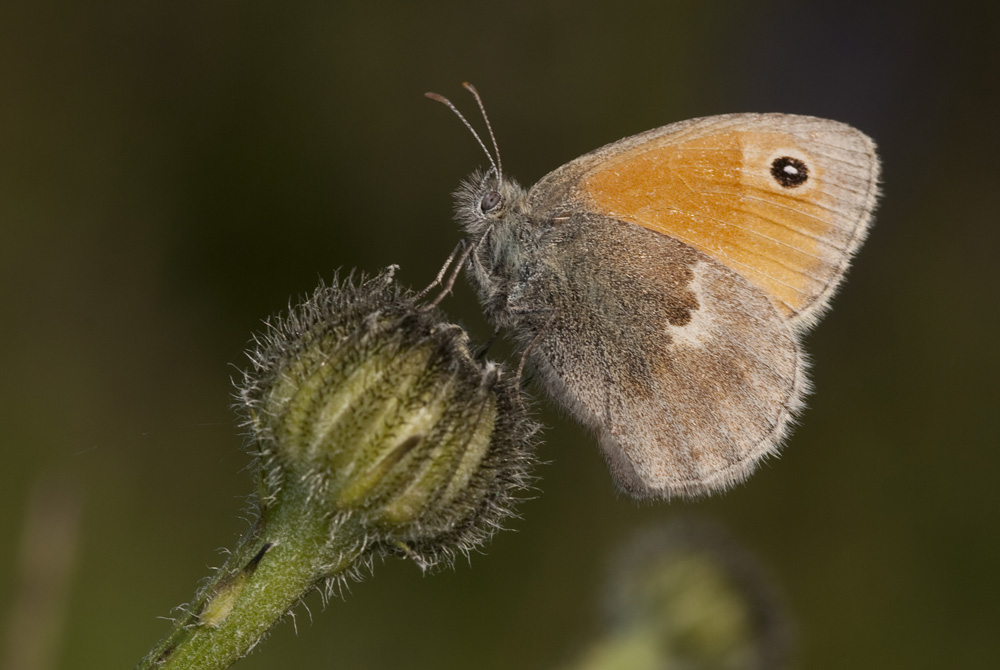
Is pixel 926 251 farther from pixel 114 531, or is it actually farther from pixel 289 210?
pixel 114 531

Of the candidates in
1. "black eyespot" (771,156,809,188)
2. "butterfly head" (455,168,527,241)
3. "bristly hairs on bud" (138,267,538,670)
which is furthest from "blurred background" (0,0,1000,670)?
"bristly hairs on bud" (138,267,538,670)

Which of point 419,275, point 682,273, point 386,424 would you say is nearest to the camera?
point 386,424

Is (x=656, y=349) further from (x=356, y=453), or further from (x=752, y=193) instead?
(x=356, y=453)

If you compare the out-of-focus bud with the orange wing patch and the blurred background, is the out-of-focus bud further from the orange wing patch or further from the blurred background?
the orange wing patch

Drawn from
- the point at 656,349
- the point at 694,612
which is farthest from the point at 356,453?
the point at 694,612

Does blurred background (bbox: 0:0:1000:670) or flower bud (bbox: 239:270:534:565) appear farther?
blurred background (bbox: 0:0:1000:670)

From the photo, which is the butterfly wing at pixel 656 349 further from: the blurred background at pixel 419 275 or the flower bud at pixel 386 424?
the blurred background at pixel 419 275
